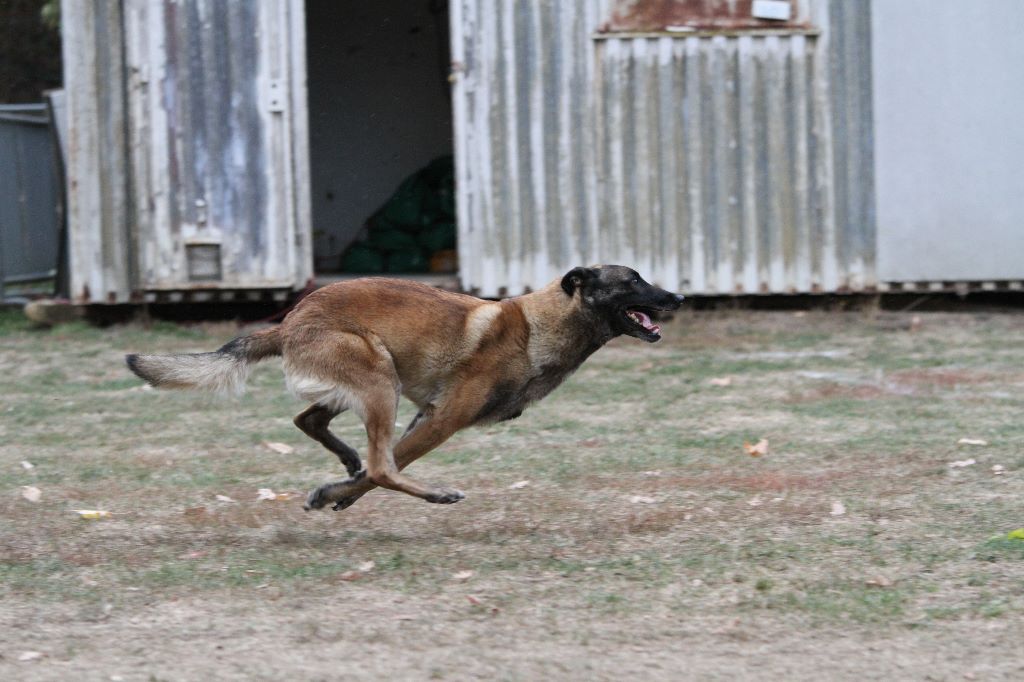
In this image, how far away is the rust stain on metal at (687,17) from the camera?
1181 centimetres

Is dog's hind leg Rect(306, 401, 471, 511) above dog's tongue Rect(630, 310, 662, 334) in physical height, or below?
below

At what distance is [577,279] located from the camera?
627 cm

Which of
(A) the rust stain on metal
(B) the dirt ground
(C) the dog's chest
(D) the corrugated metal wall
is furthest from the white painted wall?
(C) the dog's chest

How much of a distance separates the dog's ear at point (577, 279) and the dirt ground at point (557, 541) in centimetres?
103

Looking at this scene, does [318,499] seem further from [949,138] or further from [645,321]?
[949,138]

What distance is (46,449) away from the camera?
7.71m

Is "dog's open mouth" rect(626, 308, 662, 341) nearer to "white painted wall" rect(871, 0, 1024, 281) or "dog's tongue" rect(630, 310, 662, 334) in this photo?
"dog's tongue" rect(630, 310, 662, 334)

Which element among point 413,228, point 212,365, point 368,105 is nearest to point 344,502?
point 212,365

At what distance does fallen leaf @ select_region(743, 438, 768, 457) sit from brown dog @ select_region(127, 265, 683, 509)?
4.24 ft

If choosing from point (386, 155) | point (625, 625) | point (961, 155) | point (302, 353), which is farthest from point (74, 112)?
point (625, 625)

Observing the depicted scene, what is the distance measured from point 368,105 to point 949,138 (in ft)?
24.3

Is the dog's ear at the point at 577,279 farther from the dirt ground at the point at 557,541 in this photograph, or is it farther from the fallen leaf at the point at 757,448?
the fallen leaf at the point at 757,448

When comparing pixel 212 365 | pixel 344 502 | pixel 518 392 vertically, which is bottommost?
pixel 344 502

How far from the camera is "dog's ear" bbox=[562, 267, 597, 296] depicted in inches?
Answer: 246
